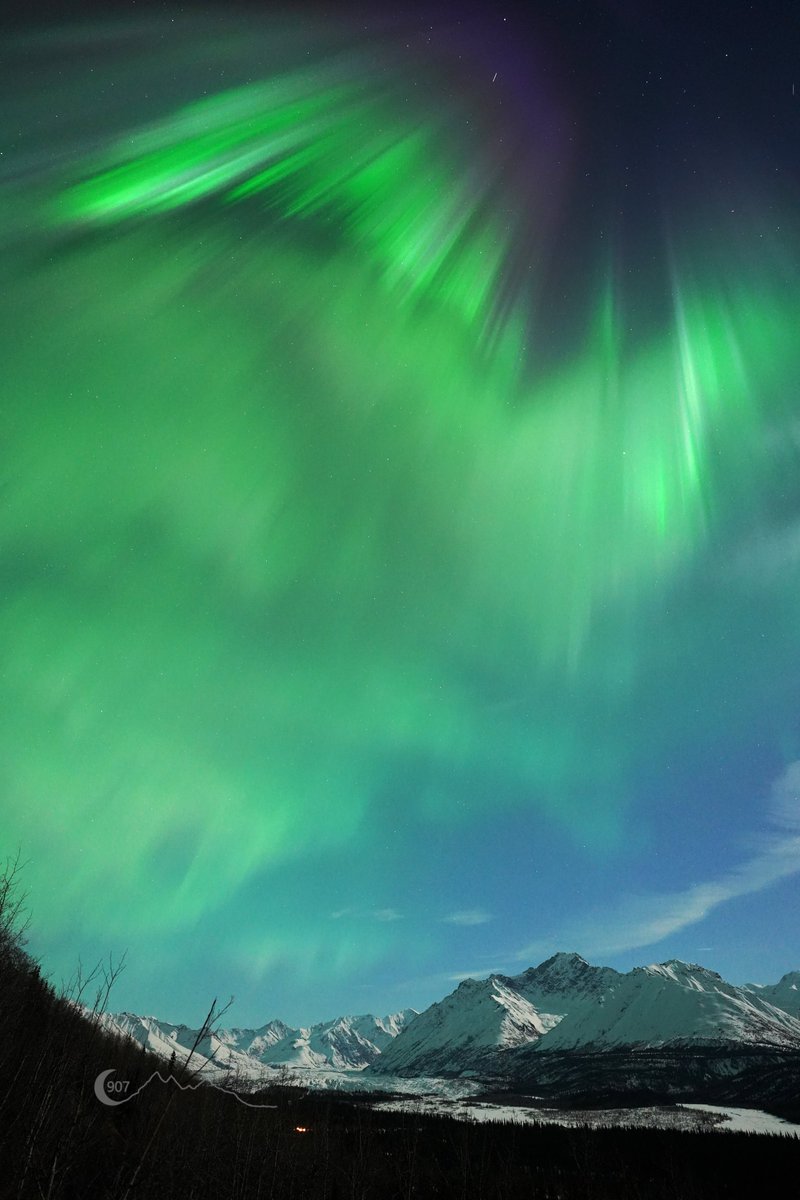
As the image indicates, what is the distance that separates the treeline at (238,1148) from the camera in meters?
36.0

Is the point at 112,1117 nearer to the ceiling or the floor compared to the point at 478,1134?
nearer to the ceiling

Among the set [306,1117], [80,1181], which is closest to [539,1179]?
[306,1117]

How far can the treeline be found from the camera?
118ft

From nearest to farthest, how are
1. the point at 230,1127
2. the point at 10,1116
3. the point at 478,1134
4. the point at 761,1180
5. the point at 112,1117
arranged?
the point at 10,1116 < the point at 112,1117 < the point at 230,1127 < the point at 761,1180 < the point at 478,1134

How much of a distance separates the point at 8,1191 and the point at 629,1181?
141 meters

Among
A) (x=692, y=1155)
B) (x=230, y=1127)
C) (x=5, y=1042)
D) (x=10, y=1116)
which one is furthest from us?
(x=692, y=1155)

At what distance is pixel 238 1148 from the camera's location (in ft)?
162

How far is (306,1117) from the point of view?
148m

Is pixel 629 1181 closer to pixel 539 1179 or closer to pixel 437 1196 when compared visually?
pixel 539 1179
